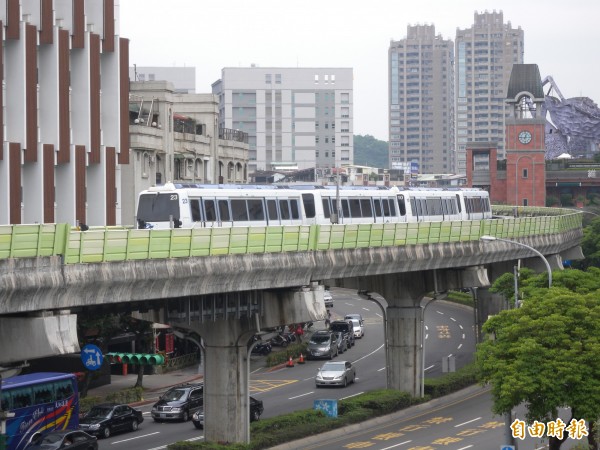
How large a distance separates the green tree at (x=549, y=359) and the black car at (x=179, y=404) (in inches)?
746

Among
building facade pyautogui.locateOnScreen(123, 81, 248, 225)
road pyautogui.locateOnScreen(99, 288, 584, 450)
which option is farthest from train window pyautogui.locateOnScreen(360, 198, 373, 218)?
building facade pyautogui.locateOnScreen(123, 81, 248, 225)

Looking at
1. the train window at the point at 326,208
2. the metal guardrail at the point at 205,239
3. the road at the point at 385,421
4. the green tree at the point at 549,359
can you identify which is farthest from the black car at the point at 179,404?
the green tree at the point at 549,359

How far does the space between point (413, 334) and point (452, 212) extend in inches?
635

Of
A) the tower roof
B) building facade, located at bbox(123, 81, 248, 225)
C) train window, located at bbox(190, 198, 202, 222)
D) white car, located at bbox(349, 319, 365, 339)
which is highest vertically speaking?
the tower roof

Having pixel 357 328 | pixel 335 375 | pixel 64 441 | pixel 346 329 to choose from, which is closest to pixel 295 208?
pixel 335 375

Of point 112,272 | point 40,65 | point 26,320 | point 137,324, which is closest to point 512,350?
point 112,272

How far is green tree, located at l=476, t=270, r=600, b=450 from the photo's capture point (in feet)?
143

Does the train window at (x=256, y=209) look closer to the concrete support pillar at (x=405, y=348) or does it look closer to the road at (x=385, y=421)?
the road at (x=385, y=421)

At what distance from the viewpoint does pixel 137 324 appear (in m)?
71.6

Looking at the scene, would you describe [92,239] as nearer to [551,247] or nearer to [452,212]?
[452,212]

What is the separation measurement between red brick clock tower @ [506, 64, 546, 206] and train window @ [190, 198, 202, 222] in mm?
136112

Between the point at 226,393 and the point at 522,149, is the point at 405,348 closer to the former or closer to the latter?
the point at 226,393

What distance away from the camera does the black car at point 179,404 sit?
200ft

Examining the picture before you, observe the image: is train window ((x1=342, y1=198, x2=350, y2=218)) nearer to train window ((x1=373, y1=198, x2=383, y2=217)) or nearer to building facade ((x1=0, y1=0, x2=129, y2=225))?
train window ((x1=373, y1=198, x2=383, y2=217))
